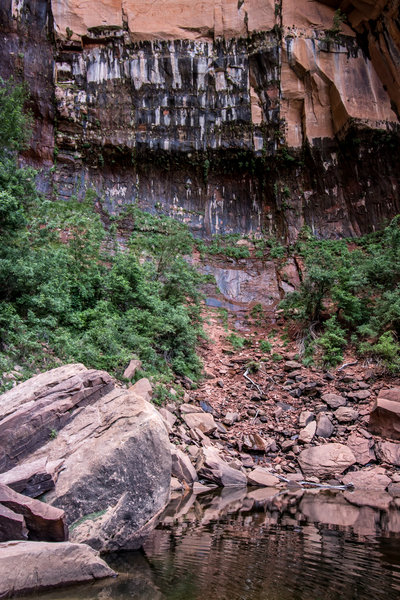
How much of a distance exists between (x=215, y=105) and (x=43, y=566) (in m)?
20.4

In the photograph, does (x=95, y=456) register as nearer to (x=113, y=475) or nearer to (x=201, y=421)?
(x=113, y=475)

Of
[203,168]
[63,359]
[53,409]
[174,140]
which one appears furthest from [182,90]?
[53,409]

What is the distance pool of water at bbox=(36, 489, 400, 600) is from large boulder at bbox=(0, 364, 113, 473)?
157 cm

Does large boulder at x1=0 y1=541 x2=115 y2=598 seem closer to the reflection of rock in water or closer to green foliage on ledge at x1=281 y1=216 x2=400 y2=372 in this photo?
the reflection of rock in water

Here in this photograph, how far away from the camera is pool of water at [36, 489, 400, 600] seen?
2934 millimetres

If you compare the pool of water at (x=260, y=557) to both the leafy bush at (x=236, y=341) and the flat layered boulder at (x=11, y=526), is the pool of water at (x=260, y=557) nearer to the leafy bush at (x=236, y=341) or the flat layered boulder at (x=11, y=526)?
the flat layered boulder at (x=11, y=526)

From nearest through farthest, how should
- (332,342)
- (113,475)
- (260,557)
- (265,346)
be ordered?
(260,557) < (113,475) < (332,342) < (265,346)

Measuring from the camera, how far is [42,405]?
479 centimetres

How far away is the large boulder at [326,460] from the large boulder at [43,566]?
5459 millimetres

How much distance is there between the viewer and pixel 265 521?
4.94 meters

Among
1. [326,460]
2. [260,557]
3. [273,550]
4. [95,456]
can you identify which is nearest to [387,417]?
[326,460]

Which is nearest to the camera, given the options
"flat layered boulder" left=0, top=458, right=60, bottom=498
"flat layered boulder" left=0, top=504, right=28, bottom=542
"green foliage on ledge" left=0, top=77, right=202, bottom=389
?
"flat layered boulder" left=0, top=504, right=28, bottom=542

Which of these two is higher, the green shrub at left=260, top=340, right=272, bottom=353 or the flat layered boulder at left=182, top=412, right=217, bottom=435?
the green shrub at left=260, top=340, right=272, bottom=353

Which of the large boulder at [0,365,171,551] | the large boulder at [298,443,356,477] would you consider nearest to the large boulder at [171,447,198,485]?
the large boulder at [0,365,171,551]
